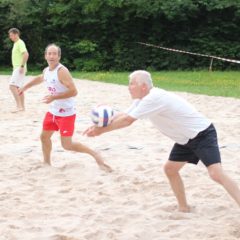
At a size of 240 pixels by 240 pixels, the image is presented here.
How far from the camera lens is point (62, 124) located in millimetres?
6656

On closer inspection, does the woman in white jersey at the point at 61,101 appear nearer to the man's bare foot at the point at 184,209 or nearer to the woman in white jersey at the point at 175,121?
the man's bare foot at the point at 184,209

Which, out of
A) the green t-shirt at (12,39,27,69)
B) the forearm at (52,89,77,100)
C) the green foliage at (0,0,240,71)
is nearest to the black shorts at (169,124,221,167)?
the forearm at (52,89,77,100)

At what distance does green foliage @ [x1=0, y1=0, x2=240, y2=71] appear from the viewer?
93.2 ft

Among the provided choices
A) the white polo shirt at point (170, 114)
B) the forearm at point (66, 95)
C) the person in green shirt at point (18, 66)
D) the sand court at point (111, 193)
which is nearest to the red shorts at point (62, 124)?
the forearm at point (66, 95)

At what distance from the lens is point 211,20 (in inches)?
1152

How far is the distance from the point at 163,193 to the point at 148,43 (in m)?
24.1

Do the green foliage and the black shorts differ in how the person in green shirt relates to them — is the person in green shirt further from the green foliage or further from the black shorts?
the green foliage

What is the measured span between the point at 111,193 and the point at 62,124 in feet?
3.90

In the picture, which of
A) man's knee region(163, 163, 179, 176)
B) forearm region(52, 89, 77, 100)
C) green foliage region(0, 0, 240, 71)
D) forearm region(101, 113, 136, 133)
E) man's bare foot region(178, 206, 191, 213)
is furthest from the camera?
green foliage region(0, 0, 240, 71)

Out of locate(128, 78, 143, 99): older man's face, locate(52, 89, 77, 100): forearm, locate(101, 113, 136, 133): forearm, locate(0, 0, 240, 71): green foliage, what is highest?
locate(128, 78, 143, 99): older man's face

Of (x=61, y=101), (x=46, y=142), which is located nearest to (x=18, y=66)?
(x=46, y=142)

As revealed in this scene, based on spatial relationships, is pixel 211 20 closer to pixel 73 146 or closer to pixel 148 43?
pixel 148 43

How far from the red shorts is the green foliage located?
21738 millimetres

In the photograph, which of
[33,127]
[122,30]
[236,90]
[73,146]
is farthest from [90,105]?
[122,30]
